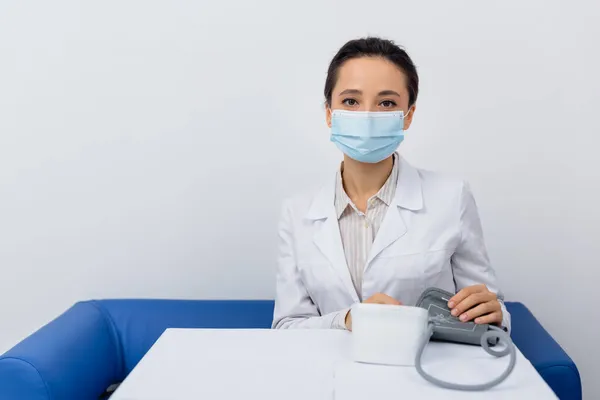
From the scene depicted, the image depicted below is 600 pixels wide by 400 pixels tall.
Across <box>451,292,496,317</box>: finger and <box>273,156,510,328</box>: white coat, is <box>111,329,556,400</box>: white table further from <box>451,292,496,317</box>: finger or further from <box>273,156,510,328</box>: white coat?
<box>273,156,510,328</box>: white coat

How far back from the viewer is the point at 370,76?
1555 mm

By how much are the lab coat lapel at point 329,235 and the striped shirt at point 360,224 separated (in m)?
0.03

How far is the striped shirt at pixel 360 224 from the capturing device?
5.37 feet

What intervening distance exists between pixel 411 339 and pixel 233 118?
1279 millimetres

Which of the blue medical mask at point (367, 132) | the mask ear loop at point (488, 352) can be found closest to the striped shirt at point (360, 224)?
the blue medical mask at point (367, 132)

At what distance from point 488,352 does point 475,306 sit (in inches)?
8.3

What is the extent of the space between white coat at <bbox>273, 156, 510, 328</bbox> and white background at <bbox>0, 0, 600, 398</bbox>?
457 millimetres

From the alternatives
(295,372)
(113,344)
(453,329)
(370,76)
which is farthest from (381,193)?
(113,344)

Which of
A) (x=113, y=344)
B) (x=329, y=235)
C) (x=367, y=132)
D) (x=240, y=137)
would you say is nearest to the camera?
(x=367, y=132)

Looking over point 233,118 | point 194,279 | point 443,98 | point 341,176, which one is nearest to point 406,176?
point 341,176

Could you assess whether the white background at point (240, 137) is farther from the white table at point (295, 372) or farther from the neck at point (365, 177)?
the white table at point (295, 372)

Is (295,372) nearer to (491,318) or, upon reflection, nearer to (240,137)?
(491,318)

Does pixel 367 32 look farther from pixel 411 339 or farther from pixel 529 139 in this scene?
pixel 411 339

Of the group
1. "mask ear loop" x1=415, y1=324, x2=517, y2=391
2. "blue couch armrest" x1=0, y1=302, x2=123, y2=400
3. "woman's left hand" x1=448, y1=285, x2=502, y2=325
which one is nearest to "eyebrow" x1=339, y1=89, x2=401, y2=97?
"woman's left hand" x1=448, y1=285, x2=502, y2=325
